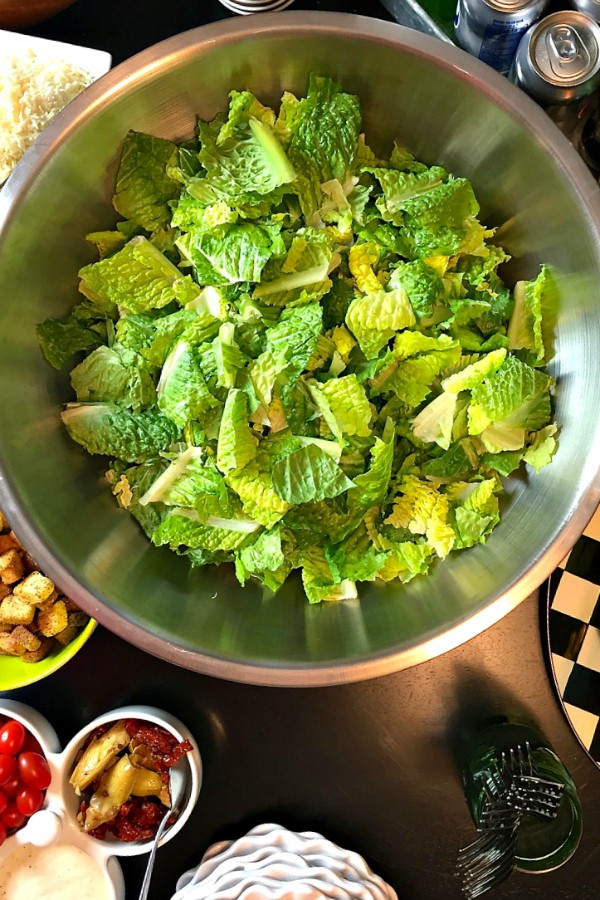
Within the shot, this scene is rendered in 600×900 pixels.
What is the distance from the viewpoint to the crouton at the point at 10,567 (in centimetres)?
170

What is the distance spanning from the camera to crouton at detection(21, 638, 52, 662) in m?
1.68

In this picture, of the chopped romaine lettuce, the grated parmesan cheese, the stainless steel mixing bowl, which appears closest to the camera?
the stainless steel mixing bowl

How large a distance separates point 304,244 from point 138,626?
2.64 feet

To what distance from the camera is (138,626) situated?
4.60 feet

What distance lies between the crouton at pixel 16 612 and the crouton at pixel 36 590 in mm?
14

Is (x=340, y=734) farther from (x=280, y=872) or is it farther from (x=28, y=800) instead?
(x=28, y=800)

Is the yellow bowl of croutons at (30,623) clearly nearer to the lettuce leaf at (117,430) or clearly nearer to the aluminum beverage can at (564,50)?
the lettuce leaf at (117,430)

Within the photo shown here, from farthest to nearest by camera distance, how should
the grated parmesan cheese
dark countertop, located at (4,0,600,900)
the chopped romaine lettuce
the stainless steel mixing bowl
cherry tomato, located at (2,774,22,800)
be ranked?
dark countertop, located at (4,0,600,900), cherry tomato, located at (2,774,22,800), the grated parmesan cheese, the chopped romaine lettuce, the stainless steel mixing bowl

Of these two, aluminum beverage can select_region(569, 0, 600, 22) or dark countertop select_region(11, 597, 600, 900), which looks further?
dark countertop select_region(11, 597, 600, 900)

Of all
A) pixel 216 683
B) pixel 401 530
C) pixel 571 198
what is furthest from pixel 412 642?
pixel 571 198

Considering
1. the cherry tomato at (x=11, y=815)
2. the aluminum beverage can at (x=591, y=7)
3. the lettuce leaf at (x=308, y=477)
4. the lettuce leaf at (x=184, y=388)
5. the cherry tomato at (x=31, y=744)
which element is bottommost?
the cherry tomato at (x=11, y=815)

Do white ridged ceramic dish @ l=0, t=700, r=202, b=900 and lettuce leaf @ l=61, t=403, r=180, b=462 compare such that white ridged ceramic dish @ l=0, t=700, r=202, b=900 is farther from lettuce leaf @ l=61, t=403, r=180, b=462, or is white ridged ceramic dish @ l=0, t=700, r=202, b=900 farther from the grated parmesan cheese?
the grated parmesan cheese

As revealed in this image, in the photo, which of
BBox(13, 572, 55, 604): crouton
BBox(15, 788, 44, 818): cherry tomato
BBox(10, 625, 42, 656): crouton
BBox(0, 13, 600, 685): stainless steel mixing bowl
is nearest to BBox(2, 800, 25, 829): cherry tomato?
BBox(15, 788, 44, 818): cherry tomato

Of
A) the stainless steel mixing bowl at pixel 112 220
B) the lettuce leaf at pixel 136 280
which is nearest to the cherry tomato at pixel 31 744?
the stainless steel mixing bowl at pixel 112 220
